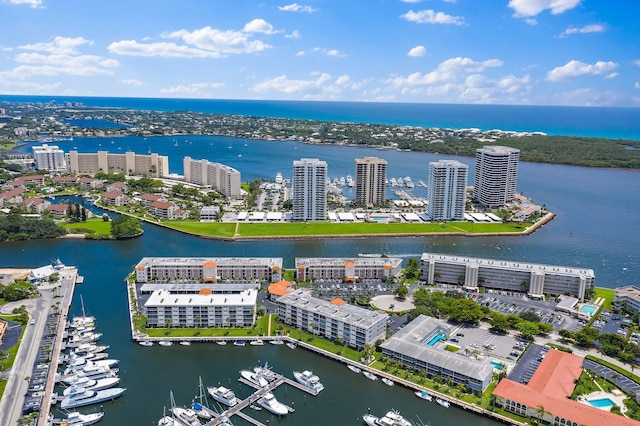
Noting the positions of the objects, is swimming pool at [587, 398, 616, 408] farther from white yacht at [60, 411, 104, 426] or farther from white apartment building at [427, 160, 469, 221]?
white apartment building at [427, 160, 469, 221]

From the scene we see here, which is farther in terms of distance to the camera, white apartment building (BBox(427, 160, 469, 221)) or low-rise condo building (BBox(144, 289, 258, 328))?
white apartment building (BBox(427, 160, 469, 221))

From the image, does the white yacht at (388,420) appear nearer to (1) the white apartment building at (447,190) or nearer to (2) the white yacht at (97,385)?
(2) the white yacht at (97,385)

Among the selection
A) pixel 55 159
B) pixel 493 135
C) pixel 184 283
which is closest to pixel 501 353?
pixel 184 283

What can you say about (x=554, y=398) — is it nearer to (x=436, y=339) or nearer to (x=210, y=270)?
(x=436, y=339)

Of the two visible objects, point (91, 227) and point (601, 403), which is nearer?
point (601, 403)

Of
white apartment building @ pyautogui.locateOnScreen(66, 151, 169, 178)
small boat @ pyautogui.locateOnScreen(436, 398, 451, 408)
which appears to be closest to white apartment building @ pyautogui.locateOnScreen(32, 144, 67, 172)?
white apartment building @ pyautogui.locateOnScreen(66, 151, 169, 178)

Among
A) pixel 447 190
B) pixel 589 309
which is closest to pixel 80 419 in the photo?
pixel 589 309
